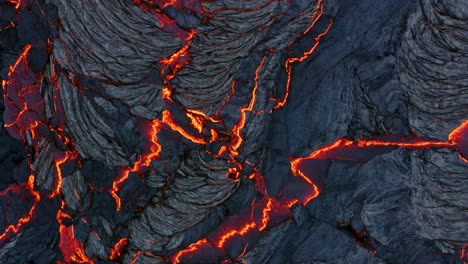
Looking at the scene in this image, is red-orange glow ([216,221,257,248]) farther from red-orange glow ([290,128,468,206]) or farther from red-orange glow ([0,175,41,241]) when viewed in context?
red-orange glow ([0,175,41,241])

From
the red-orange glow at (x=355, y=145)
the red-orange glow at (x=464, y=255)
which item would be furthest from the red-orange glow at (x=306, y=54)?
the red-orange glow at (x=464, y=255)

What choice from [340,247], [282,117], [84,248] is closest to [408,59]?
[282,117]

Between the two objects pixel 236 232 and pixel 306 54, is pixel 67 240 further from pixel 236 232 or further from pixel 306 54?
pixel 306 54

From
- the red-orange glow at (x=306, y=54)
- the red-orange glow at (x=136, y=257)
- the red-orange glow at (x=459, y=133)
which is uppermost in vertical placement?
the red-orange glow at (x=306, y=54)

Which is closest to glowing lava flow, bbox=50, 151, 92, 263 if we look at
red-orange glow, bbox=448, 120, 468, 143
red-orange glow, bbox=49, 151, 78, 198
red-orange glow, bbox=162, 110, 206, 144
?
red-orange glow, bbox=49, 151, 78, 198

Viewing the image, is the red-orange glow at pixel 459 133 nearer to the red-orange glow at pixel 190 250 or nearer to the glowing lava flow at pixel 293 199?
the glowing lava flow at pixel 293 199

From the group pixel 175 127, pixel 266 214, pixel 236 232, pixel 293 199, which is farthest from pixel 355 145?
pixel 175 127

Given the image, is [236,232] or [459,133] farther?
[236,232]

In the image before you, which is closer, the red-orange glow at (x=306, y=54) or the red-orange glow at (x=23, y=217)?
the red-orange glow at (x=306, y=54)
